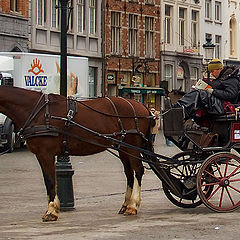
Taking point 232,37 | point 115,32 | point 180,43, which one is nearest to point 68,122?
point 115,32

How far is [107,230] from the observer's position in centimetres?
1010

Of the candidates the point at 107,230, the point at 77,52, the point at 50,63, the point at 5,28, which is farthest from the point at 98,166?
the point at 77,52

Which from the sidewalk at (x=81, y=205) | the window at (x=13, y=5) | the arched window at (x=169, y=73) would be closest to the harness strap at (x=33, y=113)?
the sidewalk at (x=81, y=205)

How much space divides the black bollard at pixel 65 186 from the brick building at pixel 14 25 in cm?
2704

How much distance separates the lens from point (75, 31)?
150 ft

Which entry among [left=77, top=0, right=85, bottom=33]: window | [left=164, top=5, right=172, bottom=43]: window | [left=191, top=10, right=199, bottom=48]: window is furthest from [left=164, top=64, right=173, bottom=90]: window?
[left=77, top=0, right=85, bottom=33]: window

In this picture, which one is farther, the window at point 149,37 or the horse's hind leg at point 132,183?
the window at point 149,37

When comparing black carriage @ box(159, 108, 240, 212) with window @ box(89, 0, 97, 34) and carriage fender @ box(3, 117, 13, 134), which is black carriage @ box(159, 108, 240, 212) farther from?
window @ box(89, 0, 97, 34)

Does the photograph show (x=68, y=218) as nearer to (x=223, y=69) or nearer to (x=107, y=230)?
(x=107, y=230)

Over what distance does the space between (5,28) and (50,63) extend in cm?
959

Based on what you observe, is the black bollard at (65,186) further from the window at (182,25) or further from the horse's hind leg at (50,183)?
the window at (182,25)

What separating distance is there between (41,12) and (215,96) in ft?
106

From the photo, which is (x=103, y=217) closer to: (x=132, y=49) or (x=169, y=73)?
(x=132, y=49)

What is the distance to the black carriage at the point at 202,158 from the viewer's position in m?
11.7
